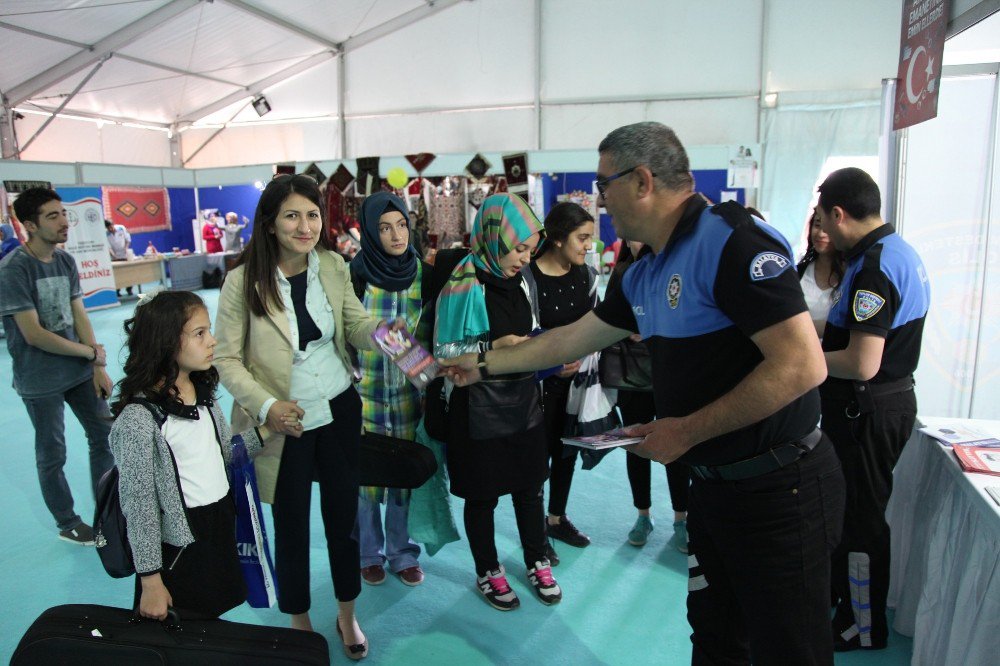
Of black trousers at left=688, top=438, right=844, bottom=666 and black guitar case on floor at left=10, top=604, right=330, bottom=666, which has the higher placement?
black trousers at left=688, top=438, right=844, bottom=666

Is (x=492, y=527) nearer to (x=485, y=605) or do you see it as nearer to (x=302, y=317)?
(x=485, y=605)

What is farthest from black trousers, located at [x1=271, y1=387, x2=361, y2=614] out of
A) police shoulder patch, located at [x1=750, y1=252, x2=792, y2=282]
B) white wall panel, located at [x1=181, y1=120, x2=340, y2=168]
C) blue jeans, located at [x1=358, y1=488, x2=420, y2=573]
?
white wall panel, located at [x1=181, y1=120, x2=340, y2=168]

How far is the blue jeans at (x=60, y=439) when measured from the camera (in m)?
3.12

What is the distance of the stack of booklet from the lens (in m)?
1.99

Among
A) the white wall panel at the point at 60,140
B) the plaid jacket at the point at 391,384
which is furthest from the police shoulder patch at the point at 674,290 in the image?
the white wall panel at the point at 60,140

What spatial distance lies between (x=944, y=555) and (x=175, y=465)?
92.2 inches

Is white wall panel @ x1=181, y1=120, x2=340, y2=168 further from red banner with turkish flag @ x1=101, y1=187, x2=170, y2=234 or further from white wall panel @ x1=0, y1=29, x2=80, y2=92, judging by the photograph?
white wall panel @ x1=0, y1=29, x2=80, y2=92

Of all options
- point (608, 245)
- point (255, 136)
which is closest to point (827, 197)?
point (608, 245)

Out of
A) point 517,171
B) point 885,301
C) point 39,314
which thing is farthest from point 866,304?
point 517,171

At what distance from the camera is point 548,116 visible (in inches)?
526

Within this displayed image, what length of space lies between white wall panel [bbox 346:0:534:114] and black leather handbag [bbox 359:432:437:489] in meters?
12.1

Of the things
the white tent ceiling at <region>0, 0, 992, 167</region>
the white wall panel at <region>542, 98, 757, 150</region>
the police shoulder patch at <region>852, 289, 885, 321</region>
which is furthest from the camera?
the white wall panel at <region>542, 98, 757, 150</region>

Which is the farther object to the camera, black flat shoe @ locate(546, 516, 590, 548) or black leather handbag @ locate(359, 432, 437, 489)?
black flat shoe @ locate(546, 516, 590, 548)

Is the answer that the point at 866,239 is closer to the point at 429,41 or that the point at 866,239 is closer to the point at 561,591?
the point at 561,591
